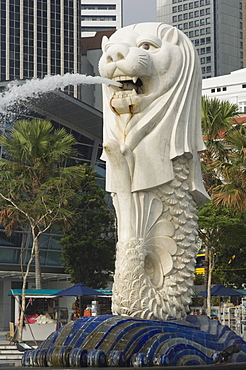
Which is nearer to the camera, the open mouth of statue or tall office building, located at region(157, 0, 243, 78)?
the open mouth of statue

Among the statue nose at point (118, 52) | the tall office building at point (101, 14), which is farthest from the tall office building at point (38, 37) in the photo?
the statue nose at point (118, 52)

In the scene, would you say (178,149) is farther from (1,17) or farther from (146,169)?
(1,17)

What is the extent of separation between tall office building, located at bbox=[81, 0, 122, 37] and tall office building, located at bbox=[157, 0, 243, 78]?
10381mm

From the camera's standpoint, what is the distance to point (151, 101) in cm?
1277

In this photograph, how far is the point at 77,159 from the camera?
128 ft

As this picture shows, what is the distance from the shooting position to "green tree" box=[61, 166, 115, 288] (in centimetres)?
3061

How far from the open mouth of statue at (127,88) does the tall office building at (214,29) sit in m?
116

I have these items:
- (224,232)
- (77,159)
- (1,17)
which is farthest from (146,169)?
(1,17)

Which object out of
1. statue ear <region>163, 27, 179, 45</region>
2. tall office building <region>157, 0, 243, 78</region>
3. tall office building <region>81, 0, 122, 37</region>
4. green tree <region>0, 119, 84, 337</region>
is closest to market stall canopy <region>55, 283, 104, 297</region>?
green tree <region>0, 119, 84, 337</region>

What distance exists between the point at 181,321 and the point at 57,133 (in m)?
16.2

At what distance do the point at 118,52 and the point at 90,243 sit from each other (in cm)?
1872

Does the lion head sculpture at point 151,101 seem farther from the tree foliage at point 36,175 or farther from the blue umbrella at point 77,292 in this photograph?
the tree foliage at point 36,175

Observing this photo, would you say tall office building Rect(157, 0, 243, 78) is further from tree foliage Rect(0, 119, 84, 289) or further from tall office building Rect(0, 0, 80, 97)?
tree foliage Rect(0, 119, 84, 289)

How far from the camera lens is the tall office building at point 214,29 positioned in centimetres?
12719
